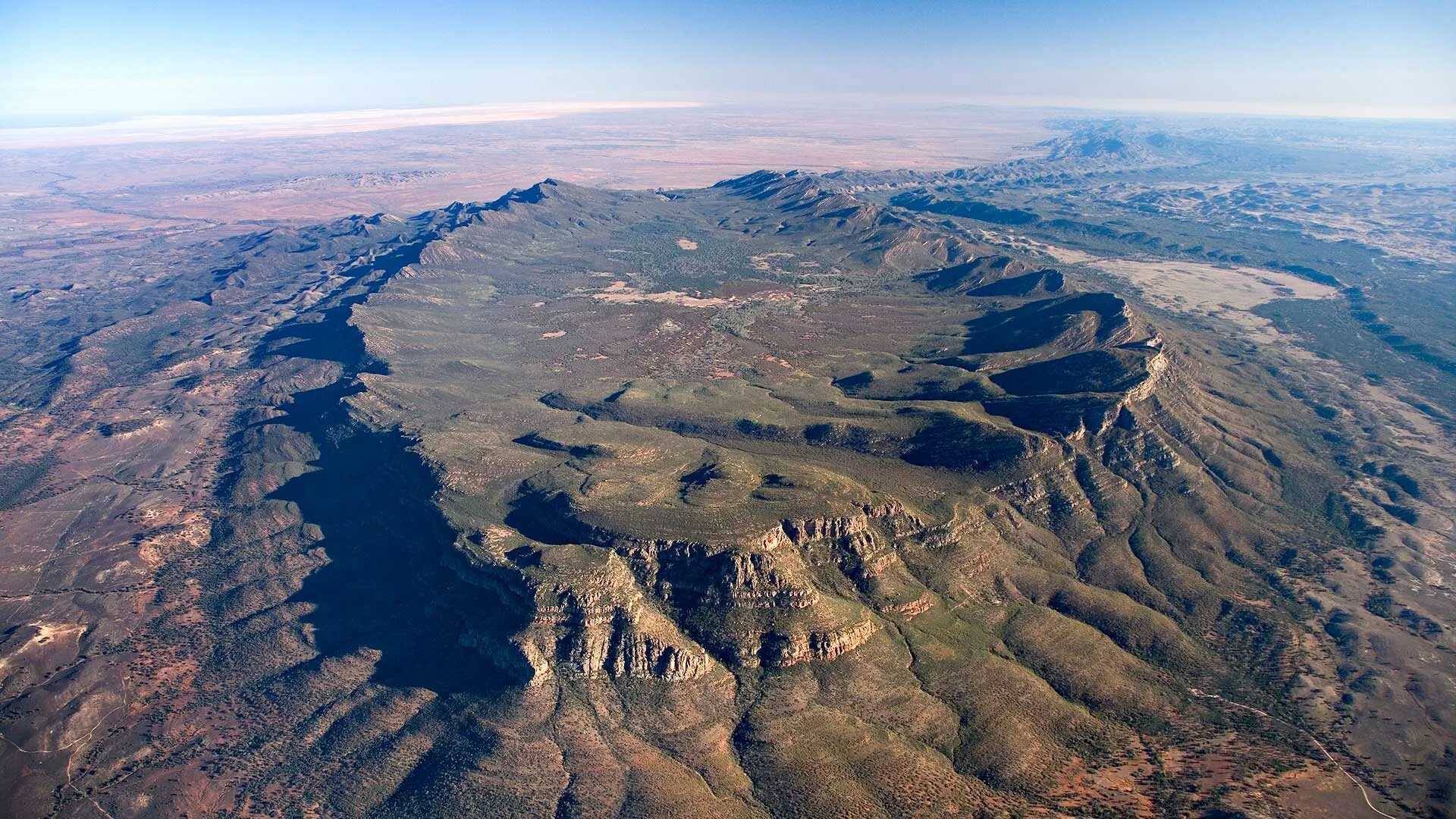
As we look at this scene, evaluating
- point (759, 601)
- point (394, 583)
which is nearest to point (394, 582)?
point (394, 583)

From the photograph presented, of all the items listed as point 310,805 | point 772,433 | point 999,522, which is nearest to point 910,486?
point 999,522

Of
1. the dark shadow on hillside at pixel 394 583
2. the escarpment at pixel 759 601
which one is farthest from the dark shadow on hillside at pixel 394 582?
the escarpment at pixel 759 601

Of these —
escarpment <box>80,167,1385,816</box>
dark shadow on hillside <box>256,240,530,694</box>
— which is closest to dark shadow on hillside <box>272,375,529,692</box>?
dark shadow on hillside <box>256,240,530,694</box>

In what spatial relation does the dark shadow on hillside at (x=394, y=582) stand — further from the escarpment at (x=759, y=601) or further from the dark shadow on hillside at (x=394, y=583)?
the escarpment at (x=759, y=601)

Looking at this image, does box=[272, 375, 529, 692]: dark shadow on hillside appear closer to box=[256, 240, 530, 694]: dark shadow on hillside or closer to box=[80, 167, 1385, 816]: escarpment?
box=[256, 240, 530, 694]: dark shadow on hillside

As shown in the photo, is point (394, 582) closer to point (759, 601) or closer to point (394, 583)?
point (394, 583)

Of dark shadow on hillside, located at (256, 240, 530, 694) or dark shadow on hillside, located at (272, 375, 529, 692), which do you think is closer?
dark shadow on hillside, located at (256, 240, 530, 694)

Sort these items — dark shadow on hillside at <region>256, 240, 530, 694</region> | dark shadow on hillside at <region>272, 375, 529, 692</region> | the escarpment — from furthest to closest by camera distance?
dark shadow on hillside at <region>272, 375, 529, 692</region>, dark shadow on hillside at <region>256, 240, 530, 694</region>, the escarpment

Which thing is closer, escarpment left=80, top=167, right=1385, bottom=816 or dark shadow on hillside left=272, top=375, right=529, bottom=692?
escarpment left=80, top=167, right=1385, bottom=816

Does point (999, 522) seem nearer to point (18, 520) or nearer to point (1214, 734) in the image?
point (1214, 734)

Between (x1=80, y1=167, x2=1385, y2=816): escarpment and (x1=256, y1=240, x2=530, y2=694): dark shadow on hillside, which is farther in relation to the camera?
(x1=256, y1=240, x2=530, y2=694): dark shadow on hillside

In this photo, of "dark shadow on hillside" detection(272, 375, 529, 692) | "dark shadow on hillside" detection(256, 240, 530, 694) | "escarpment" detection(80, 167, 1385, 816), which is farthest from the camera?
"dark shadow on hillside" detection(272, 375, 529, 692)
